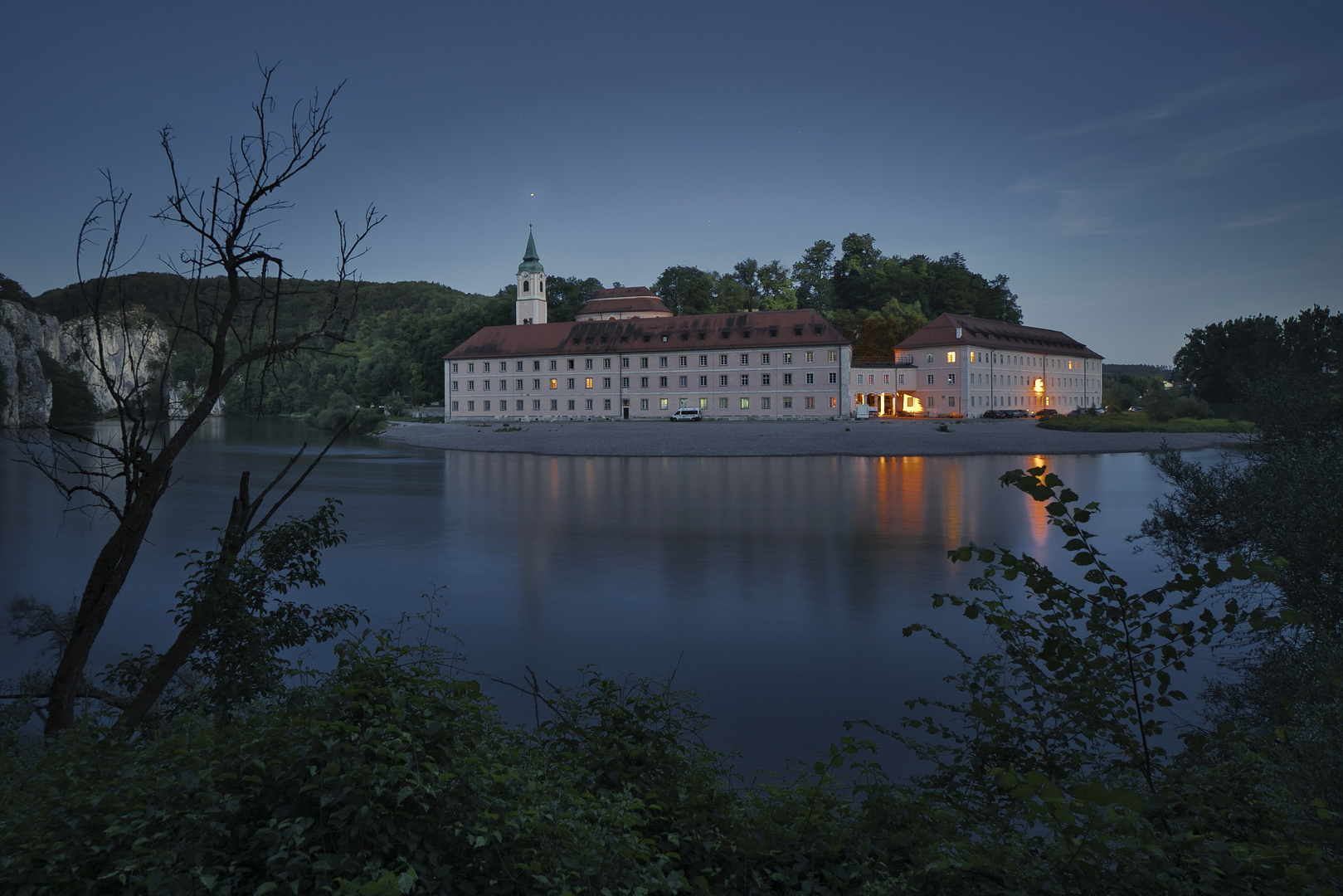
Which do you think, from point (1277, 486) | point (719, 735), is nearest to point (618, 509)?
point (719, 735)

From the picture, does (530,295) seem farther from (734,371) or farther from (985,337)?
(985,337)

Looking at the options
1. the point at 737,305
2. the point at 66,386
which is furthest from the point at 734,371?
the point at 66,386

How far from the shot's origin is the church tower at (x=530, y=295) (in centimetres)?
10044

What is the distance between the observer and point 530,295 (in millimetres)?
100688

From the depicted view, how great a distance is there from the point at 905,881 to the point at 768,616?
893 cm

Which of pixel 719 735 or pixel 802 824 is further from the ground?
pixel 802 824

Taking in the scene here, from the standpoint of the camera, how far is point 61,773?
4160 millimetres

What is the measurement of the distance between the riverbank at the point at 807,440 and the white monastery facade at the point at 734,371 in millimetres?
11154

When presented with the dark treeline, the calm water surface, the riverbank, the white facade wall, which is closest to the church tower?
the dark treeline

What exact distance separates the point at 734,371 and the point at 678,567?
2502 inches

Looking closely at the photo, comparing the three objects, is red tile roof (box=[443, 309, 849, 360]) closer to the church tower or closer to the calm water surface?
the church tower

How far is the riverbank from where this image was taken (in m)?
47.4

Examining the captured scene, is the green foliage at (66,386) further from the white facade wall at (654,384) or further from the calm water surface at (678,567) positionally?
the calm water surface at (678,567)

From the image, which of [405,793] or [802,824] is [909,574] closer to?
[802,824]
